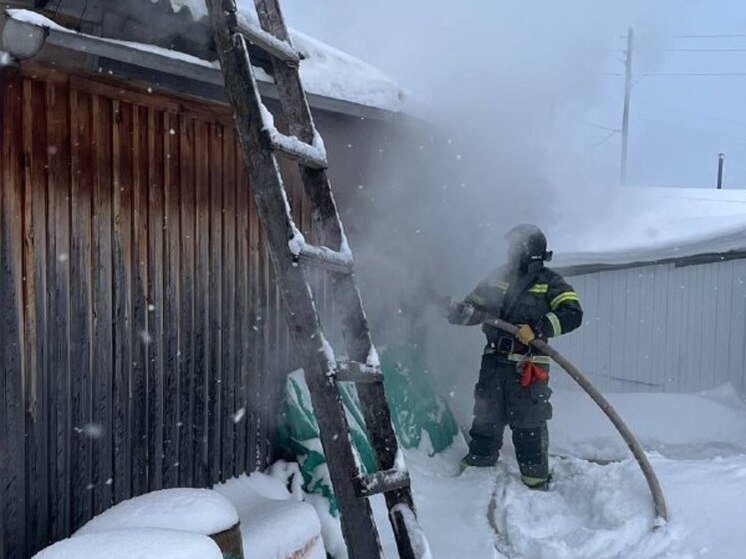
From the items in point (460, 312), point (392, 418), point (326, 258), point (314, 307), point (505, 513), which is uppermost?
point (326, 258)

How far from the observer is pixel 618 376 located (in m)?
8.12

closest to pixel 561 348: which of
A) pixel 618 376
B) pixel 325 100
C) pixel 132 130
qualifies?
pixel 618 376

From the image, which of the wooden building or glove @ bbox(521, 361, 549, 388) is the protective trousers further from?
the wooden building

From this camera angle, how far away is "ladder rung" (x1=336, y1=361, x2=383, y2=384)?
2711mm

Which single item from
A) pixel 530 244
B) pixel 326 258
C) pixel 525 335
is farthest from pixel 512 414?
pixel 326 258

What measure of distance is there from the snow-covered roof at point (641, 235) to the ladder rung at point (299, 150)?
5.30 m

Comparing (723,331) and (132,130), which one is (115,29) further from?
(723,331)

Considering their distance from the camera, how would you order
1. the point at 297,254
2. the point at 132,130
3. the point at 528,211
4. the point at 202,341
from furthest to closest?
the point at 528,211 < the point at 202,341 < the point at 132,130 < the point at 297,254

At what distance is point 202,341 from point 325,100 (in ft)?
5.52

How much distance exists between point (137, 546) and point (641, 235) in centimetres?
706

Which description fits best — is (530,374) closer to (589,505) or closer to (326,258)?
(589,505)

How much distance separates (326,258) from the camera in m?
2.81

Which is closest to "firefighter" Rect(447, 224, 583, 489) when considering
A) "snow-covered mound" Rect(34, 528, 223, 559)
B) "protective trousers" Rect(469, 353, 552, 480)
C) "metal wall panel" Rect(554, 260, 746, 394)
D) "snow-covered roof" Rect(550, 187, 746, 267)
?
"protective trousers" Rect(469, 353, 552, 480)

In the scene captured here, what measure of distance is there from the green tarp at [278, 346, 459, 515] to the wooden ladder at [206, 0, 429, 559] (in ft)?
5.36
